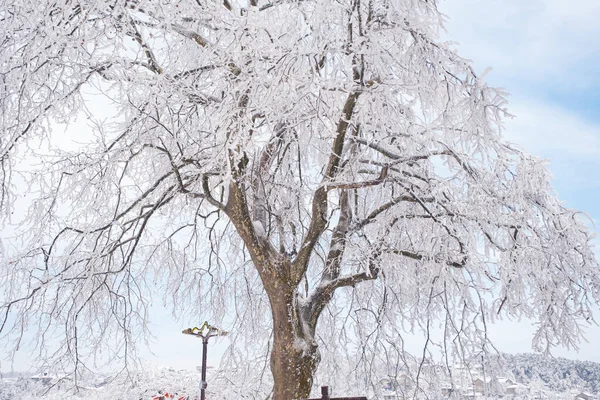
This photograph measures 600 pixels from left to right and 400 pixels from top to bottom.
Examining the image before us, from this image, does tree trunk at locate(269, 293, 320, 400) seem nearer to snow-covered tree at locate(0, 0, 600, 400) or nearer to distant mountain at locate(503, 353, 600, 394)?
snow-covered tree at locate(0, 0, 600, 400)

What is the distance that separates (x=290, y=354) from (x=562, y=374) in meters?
6.04

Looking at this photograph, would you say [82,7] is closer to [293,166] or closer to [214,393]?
[293,166]

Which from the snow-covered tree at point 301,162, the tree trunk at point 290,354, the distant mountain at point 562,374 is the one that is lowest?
the distant mountain at point 562,374

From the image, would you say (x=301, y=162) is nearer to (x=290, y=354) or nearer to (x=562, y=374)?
(x=290, y=354)

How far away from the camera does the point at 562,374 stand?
8398mm

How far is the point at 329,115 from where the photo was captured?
4508 millimetres

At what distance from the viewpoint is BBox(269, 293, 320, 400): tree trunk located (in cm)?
469

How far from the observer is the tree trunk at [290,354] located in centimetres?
469

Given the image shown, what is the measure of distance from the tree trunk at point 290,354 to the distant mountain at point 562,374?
474cm

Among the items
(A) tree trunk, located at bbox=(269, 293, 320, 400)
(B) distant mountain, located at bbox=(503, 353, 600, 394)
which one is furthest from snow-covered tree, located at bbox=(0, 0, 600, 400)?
(B) distant mountain, located at bbox=(503, 353, 600, 394)

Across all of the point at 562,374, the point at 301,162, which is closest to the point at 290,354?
the point at 301,162

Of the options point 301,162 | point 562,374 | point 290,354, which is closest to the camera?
point 290,354

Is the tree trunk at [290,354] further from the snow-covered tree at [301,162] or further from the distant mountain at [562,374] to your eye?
the distant mountain at [562,374]

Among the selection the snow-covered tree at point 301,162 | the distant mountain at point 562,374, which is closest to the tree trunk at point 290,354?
the snow-covered tree at point 301,162
